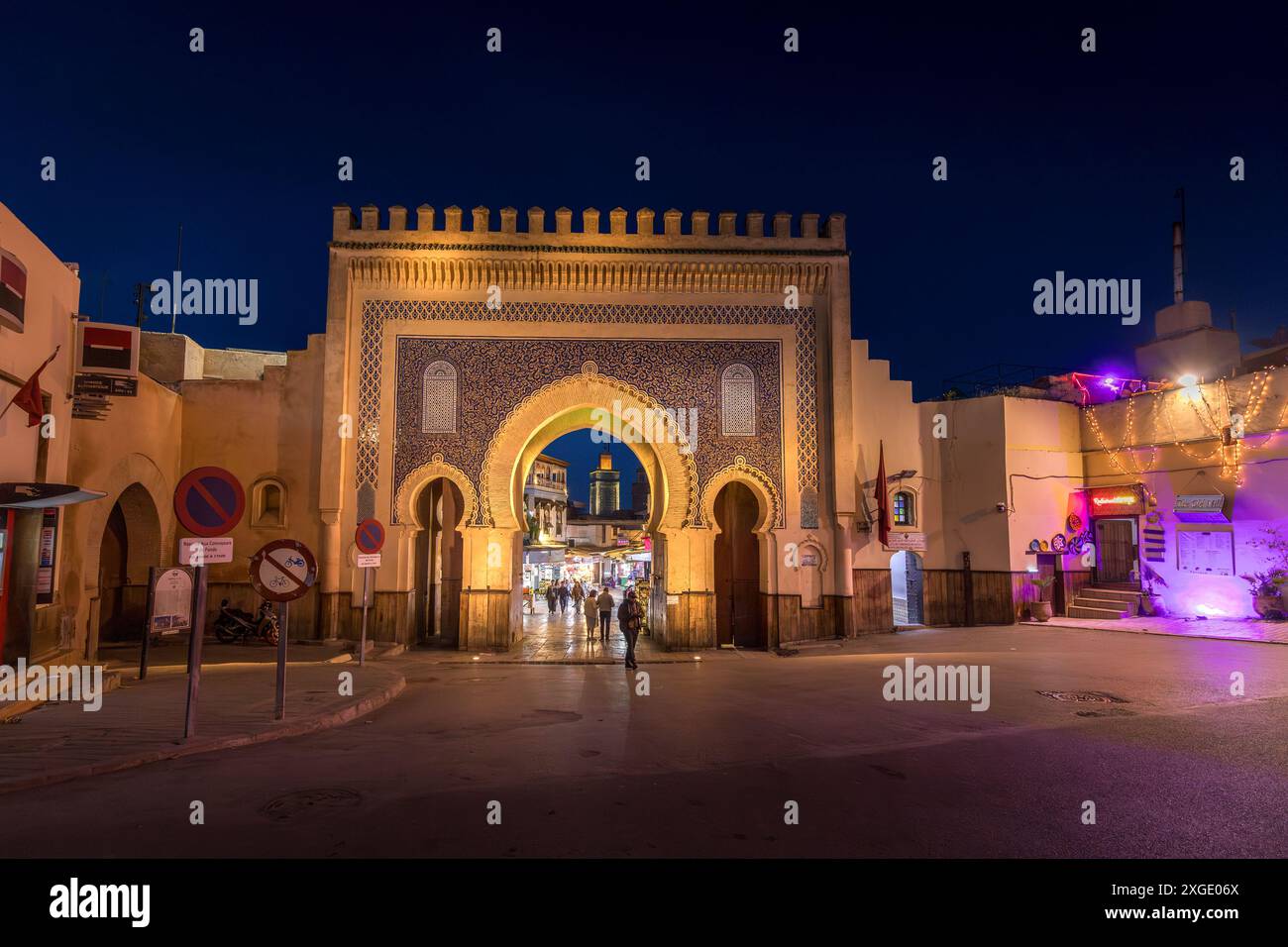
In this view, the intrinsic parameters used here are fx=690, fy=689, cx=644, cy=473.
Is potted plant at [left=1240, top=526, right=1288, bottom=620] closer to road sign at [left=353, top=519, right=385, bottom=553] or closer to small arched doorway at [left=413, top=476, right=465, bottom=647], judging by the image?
small arched doorway at [left=413, top=476, right=465, bottom=647]

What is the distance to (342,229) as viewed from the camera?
14.8m

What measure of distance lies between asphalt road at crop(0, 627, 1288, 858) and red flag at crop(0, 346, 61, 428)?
463cm

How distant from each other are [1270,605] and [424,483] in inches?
695

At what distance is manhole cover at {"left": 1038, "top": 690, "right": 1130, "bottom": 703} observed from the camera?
7.98m

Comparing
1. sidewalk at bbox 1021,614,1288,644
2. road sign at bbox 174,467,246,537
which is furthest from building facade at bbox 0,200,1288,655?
road sign at bbox 174,467,246,537

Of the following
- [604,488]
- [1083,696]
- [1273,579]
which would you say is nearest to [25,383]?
[1083,696]

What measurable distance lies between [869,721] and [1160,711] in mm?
3133

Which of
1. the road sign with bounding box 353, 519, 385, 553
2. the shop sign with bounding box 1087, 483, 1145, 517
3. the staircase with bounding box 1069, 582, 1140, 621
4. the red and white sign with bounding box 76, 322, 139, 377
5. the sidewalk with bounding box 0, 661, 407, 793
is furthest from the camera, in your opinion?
the shop sign with bounding box 1087, 483, 1145, 517

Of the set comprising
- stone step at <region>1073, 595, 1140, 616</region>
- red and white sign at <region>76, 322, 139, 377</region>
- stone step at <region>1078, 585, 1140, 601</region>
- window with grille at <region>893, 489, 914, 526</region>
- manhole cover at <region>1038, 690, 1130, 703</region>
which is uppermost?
red and white sign at <region>76, 322, 139, 377</region>

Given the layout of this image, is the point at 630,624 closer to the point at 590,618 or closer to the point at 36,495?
the point at 590,618

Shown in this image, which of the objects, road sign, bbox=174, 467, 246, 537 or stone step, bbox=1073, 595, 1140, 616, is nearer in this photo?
road sign, bbox=174, 467, 246, 537

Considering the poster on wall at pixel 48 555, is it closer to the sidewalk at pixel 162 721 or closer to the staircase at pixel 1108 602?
the sidewalk at pixel 162 721

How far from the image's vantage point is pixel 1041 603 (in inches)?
647
